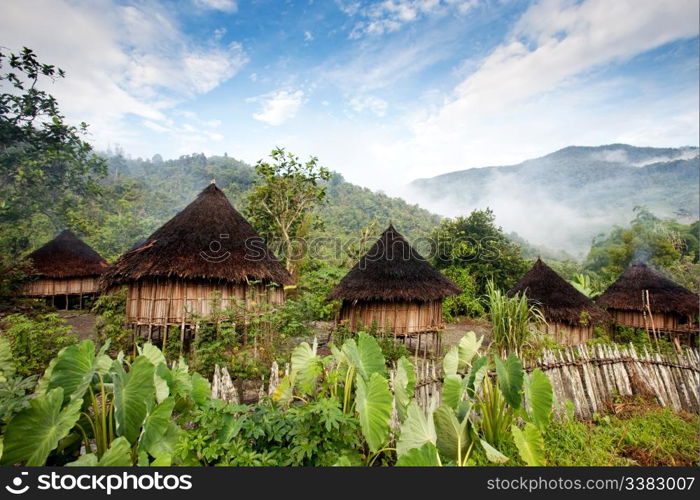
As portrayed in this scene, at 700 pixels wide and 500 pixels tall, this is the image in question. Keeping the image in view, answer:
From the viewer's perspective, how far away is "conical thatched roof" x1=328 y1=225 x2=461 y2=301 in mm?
8880

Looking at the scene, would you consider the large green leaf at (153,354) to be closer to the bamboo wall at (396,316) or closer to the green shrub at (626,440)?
the green shrub at (626,440)

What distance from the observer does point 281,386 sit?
311 centimetres

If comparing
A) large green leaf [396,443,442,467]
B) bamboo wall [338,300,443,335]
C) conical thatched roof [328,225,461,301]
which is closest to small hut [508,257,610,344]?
conical thatched roof [328,225,461,301]

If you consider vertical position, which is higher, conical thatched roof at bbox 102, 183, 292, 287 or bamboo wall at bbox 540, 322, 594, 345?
conical thatched roof at bbox 102, 183, 292, 287

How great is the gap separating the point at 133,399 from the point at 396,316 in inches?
298

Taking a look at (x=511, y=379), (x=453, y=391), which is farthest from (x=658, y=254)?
(x=453, y=391)

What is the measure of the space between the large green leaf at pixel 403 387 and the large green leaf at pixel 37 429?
6.98ft

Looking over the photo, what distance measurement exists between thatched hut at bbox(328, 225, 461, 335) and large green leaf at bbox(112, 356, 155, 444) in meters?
6.85

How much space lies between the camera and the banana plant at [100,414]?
1949mm

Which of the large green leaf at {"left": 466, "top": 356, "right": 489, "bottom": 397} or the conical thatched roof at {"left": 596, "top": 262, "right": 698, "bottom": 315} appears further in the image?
the conical thatched roof at {"left": 596, "top": 262, "right": 698, "bottom": 315}

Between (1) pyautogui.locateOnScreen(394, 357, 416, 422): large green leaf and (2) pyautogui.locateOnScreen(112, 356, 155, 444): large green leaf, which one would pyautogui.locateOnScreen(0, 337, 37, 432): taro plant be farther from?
(1) pyautogui.locateOnScreen(394, 357, 416, 422): large green leaf

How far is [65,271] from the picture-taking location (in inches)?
557

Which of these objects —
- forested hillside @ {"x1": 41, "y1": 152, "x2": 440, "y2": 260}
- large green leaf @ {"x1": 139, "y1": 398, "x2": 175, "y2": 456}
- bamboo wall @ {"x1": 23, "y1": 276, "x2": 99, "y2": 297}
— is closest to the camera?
large green leaf @ {"x1": 139, "y1": 398, "x2": 175, "y2": 456}
